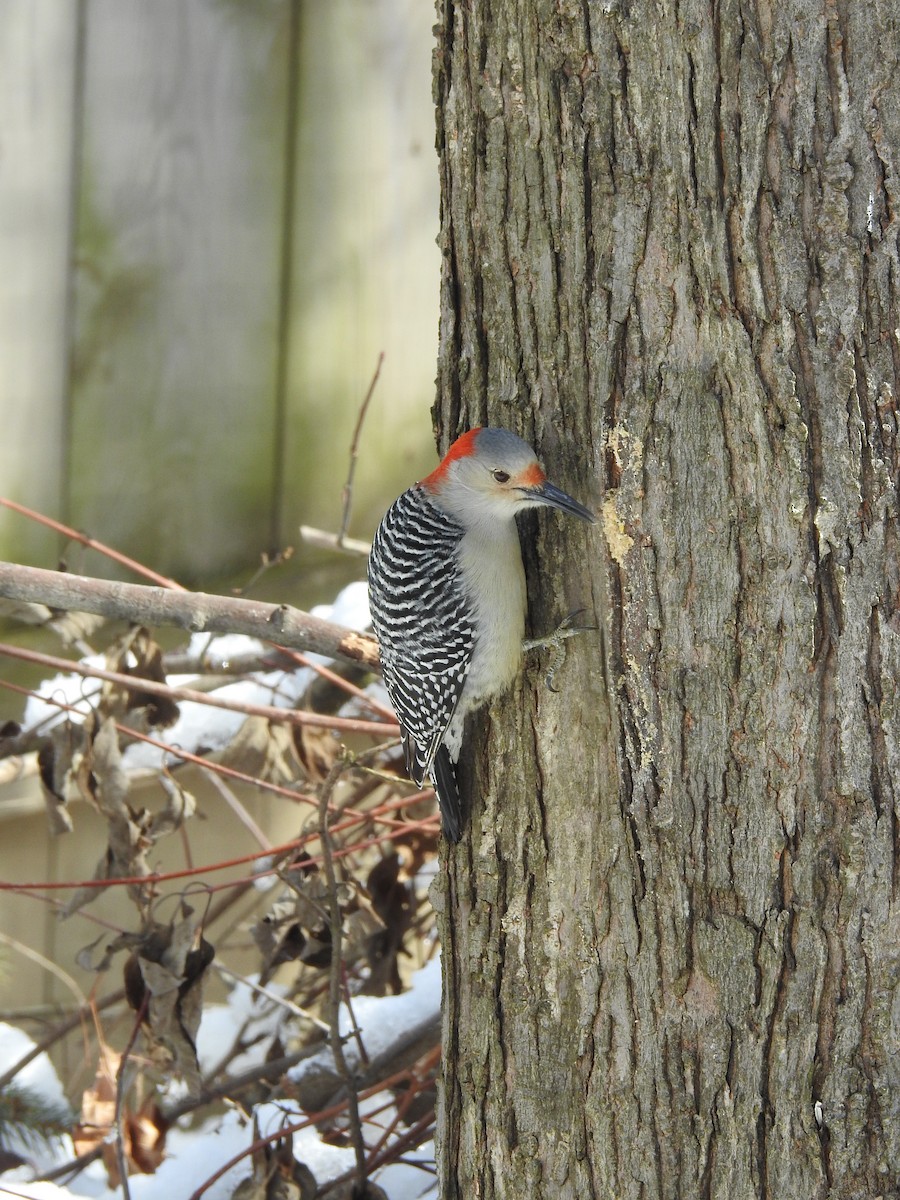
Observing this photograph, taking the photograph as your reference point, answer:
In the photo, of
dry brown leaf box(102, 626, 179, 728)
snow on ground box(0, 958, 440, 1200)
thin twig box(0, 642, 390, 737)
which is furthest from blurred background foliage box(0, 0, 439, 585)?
snow on ground box(0, 958, 440, 1200)

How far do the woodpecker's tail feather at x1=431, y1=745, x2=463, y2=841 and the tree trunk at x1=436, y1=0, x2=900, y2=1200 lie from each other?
17 cm

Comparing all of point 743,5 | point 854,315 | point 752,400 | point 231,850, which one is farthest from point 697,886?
point 231,850

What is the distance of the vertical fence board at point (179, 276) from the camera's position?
3400mm

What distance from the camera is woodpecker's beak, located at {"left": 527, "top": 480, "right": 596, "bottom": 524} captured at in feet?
6.87

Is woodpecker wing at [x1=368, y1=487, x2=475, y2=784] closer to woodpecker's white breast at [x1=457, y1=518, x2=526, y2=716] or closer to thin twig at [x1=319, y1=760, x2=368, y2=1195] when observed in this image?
woodpecker's white breast at [x1=457, y1=518, x2=526, y2=716]

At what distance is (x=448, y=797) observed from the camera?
236cm

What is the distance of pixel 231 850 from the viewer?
4.16 metres

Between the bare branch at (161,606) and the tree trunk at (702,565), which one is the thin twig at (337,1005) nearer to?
the bare branch at (161,606)

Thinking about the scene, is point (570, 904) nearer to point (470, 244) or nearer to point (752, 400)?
point (752, 400)

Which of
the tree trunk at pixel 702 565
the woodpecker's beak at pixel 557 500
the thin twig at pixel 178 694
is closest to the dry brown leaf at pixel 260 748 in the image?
the thin twig at pixel 178 694

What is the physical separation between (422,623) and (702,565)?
2.37 feet

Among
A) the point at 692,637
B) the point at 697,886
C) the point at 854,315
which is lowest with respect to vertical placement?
the point at 697,886

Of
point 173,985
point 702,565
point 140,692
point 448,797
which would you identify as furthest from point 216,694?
point 702,565

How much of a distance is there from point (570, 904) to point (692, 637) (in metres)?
0.52
